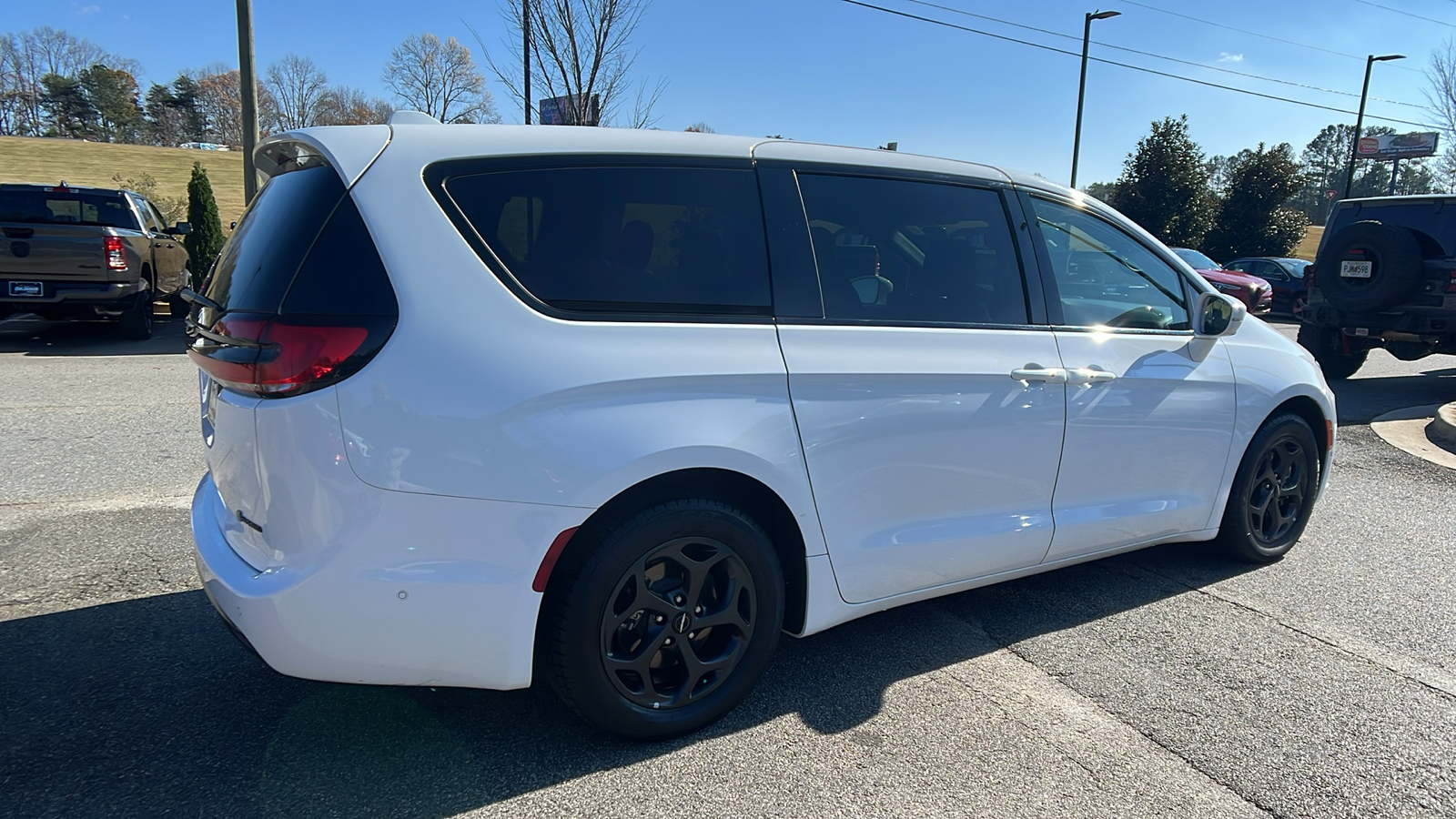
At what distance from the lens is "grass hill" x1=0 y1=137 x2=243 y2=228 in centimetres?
4553

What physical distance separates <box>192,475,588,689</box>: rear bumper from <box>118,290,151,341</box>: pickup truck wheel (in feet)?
35.1

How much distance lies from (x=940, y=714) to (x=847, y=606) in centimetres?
45

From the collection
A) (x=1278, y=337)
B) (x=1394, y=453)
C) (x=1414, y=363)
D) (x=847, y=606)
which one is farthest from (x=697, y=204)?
(x=1414, y=363)

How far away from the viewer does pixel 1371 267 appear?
365 inches

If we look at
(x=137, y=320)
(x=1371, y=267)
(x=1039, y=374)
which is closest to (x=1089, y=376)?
(x=1039, y=374)

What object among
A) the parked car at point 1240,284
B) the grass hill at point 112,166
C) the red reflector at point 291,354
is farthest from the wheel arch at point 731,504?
the grass hill at point 112,166

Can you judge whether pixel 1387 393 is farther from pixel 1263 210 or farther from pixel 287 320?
pixel 1263 210

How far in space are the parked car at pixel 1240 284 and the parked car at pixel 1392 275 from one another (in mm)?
9297

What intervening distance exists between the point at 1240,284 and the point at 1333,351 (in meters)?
9.47

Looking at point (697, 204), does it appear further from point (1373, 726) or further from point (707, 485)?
point (1373, 726)

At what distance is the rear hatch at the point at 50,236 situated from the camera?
991 cm

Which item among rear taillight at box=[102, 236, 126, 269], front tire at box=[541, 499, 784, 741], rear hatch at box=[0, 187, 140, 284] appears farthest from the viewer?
rear taillight at box=[102, 236, 126, 269]

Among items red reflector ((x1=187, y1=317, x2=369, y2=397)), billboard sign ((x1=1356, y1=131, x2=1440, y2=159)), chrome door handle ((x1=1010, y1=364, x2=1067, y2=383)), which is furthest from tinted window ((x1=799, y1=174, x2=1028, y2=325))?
billboard sign ((x1=1356, y1=131, x2=1440, y2=159))

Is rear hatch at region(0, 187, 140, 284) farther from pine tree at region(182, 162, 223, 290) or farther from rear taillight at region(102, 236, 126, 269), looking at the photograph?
pine tree at region(182, 162, 223, 290)
